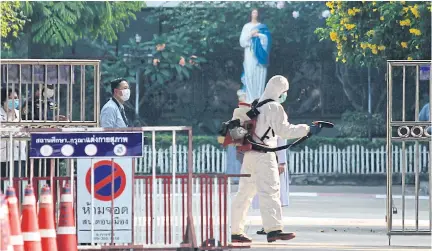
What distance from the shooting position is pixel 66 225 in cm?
1284

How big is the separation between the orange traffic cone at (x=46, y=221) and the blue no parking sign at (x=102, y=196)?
3.74 ft

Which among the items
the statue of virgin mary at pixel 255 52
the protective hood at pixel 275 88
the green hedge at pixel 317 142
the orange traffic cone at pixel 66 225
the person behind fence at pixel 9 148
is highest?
the statue of virgin mary at pixel 255 52

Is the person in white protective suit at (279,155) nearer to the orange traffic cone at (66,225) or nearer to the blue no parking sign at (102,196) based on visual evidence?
the blue no parking sign at (102,196)

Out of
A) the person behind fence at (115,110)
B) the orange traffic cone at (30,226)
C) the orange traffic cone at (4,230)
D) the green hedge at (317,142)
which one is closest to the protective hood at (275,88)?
the person behind fence at (115,110)

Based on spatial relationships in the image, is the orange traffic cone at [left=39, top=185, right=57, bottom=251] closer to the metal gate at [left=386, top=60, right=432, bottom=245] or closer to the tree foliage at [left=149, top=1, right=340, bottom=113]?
the metal gate at [left=386, top=60, right=432, bottom=245]

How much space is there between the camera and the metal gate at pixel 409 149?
649 inches

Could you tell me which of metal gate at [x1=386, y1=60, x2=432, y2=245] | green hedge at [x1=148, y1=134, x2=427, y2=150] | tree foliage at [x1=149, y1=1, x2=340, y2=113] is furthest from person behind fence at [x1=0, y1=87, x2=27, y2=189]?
tree foliage at [x1=149, y1=1, x2=340, y2=113]

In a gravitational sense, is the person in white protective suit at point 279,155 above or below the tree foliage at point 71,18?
below

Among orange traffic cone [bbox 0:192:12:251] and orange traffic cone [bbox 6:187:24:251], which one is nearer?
orange traffic cone [bbox 0:192:12:251]

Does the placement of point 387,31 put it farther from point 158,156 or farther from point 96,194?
point 96,194

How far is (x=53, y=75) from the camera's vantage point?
15.5 metres

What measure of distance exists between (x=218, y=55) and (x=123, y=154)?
72.6ft

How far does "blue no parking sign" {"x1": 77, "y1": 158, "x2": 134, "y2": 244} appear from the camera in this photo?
13625 millimetres

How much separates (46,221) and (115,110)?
4.13 meters
